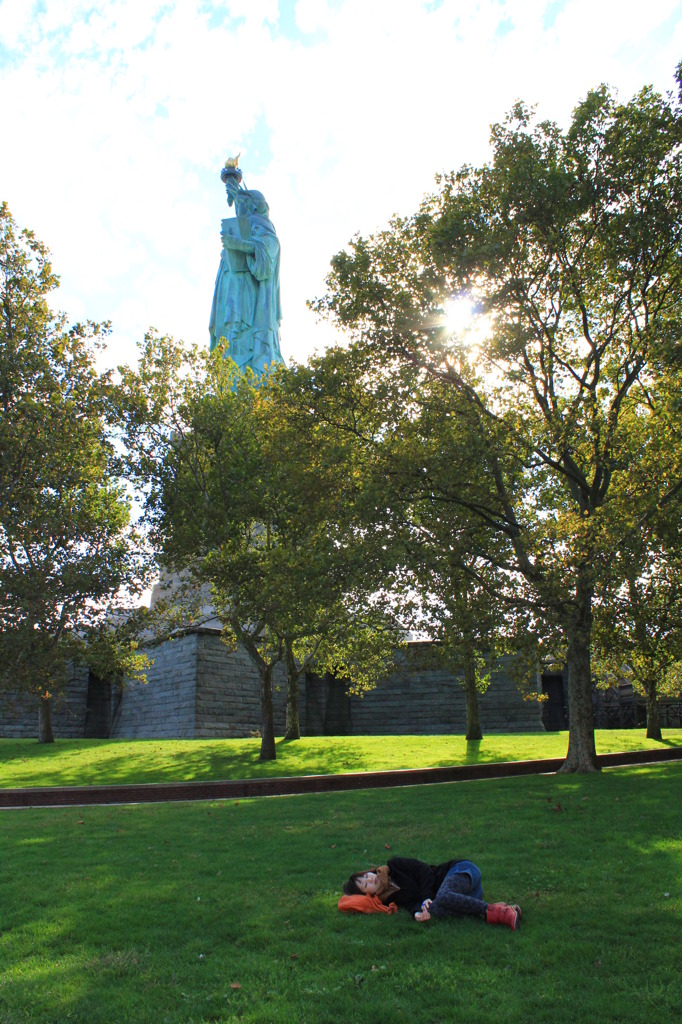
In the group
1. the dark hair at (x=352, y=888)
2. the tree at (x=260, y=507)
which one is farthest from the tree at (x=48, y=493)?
the dark hair at (x=352, y=888)

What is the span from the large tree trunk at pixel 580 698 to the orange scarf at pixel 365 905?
40.4 feet

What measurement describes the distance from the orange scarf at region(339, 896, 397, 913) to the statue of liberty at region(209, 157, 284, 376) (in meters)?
55.1

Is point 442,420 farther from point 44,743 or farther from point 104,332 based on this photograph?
point 44,743

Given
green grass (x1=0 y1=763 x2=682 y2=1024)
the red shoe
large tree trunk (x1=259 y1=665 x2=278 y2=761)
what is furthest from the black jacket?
large tree trunk (x1=259 y1=665 x2=278 y2=761)

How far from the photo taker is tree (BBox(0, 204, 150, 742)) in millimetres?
24547

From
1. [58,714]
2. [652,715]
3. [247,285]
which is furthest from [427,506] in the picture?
[247,285]

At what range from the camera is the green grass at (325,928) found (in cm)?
511

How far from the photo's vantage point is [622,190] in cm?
1838

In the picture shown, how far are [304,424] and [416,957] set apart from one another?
1611 centimetres

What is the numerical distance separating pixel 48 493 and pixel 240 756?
12.0 meters

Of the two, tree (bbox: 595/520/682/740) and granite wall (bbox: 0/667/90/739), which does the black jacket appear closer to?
tree (bbox: 595/520/682/740)

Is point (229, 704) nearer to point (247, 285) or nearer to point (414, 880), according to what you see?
point (414, 880)

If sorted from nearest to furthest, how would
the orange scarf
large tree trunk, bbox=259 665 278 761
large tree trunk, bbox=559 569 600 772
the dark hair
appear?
1. the orange scarf
2. the dark hair
3. large tree trunk, bbox=559 569 600 772
4. large tree trunk, bbox=259 665 278 761

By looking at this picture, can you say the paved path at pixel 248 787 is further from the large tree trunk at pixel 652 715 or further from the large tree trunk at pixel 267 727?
the large tree trunk at pixel 652 715
